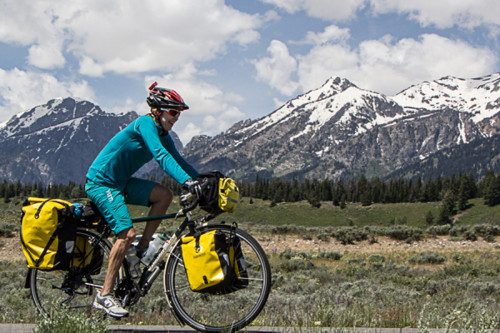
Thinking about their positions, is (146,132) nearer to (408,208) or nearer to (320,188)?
(408,208)

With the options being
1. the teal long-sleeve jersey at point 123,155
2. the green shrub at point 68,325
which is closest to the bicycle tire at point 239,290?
the green shrub at point 68,325

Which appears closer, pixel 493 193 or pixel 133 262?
pixel 133 262

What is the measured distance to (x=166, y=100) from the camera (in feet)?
17.4

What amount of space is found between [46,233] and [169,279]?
64.3 inches

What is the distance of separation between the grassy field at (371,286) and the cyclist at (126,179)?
3.30 feet

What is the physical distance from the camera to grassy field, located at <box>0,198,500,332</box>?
216 inches

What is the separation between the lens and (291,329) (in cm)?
482

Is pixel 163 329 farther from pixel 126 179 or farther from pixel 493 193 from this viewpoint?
pixel 493 193

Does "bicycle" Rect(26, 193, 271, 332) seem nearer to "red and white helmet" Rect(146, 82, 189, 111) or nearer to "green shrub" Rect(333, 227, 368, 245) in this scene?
"red and white helmet" Rect(146, 82, 189, 111)

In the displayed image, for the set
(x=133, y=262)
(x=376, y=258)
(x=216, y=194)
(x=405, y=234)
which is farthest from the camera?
(x=405, y=234)

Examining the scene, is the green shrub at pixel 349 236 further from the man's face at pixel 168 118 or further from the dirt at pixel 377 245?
the man's face at pixel 168 118

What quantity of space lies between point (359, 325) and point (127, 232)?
299cm

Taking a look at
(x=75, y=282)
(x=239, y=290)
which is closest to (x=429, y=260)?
(x=239, y=290)

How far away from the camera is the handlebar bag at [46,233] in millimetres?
5352
